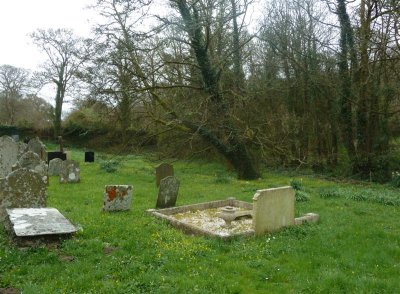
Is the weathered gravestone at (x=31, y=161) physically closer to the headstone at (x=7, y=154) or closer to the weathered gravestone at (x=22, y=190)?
the headstone at (x=7, y=154)

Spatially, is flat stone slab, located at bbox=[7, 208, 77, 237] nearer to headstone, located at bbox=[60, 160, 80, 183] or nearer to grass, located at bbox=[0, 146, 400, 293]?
grass, located at bbox=[0, 146, 400, 293]

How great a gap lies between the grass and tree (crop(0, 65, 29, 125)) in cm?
4173

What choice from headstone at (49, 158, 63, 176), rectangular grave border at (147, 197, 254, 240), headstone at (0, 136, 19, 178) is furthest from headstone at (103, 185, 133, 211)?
headstone at (49, 158, 63, 176)

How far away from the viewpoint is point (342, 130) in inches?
824

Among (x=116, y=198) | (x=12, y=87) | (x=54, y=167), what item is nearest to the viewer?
(x=116, y=198)

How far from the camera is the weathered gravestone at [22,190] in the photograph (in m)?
8.13

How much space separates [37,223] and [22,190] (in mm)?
1547

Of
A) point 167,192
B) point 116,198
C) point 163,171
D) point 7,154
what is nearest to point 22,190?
point 116,198

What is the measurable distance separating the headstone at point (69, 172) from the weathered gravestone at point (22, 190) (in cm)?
738

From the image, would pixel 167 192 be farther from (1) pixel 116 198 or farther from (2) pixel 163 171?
(2) pixel 163 171

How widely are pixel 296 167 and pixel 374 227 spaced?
13.7 metres

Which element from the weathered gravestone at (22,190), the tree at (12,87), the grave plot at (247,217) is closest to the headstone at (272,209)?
the grave plot at (247,217)

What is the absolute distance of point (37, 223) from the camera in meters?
7.02

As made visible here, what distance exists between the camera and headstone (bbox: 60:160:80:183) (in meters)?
15.6
